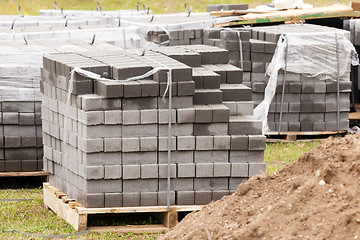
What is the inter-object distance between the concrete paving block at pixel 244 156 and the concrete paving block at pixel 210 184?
0.26 metres

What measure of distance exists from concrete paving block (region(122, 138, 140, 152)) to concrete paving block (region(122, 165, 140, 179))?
197 mm

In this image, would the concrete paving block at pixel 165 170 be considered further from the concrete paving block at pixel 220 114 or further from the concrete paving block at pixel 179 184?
the concrete paving block at pixel 220 114

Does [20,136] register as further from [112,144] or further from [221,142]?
[221,142]

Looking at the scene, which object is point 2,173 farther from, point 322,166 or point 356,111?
point 356,111

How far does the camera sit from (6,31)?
12984mm

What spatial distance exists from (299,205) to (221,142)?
242cm

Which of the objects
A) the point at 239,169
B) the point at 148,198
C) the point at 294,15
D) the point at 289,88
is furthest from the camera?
the point at 294,15

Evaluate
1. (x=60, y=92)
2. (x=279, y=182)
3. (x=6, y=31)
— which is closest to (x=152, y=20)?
(x=6, y=31)

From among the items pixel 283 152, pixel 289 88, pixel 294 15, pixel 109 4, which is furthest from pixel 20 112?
pixel 109 4

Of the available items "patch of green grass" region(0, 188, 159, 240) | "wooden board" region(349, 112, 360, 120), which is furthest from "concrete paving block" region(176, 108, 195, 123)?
"wooden board" region(349, 112, 360, 120)

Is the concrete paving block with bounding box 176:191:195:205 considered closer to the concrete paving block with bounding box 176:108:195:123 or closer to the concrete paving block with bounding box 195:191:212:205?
the concrete paving block with bounding box 195:191:212:205

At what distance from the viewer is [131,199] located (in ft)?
27.0

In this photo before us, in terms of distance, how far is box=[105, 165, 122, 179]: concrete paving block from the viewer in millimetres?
8102

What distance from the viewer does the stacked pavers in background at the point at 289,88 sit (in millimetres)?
12703
